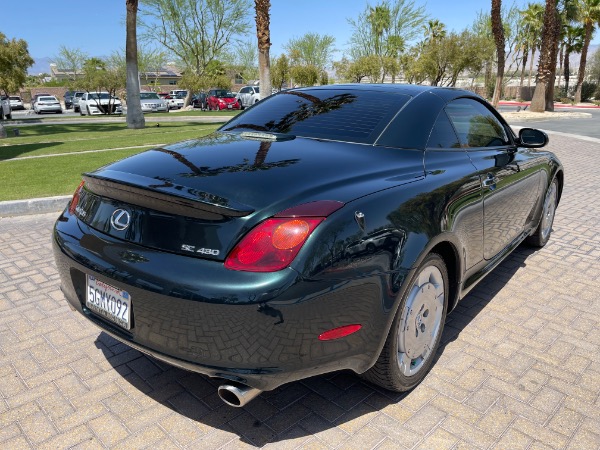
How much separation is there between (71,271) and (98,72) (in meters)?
36.9

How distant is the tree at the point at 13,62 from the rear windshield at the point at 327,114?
24.4 meters

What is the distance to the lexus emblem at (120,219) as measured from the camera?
2262mm

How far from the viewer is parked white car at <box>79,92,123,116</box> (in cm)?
3234

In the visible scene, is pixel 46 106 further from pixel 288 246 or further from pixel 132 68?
pixel 288 246

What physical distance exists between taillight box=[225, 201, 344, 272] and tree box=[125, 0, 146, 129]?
17.4 metres

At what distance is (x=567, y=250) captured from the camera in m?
5.16

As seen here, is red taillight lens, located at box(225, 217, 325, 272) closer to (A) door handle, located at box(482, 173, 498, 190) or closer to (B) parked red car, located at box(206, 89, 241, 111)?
(A) door handle, located at box(482, 173, 498, 190)

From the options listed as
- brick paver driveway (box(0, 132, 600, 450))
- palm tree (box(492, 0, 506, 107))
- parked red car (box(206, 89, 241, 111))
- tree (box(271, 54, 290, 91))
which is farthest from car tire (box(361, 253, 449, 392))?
tree (box(271, 54, 290, 91))

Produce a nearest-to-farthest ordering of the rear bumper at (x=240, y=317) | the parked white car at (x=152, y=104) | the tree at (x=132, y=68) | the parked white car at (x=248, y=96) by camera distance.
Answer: the rear bumper at (x=240, y=317), the tree at (x=132, y=68), the parked white car at (x=152, y=104), the parked white car at (x=248, y=96)

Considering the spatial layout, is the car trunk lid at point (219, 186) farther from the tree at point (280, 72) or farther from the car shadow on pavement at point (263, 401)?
the tree at point (280, 72)

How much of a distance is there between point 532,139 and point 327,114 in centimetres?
195

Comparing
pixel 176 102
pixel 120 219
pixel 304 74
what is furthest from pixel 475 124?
pixel 304 74

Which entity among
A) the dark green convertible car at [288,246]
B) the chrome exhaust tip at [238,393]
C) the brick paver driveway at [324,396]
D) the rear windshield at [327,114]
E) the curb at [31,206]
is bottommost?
the brick paver driveway at [324,396]

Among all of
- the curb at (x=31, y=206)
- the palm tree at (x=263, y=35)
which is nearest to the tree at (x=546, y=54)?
the palm tree at (x=263, y=35)
